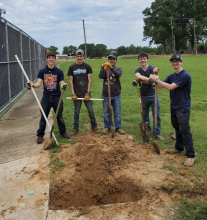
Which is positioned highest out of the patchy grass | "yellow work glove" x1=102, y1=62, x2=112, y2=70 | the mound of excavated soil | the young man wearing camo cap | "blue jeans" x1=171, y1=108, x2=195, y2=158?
"yellow work glove" x1=102, y1=62, x2=112, y2=70

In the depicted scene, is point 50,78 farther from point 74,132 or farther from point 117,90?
point 117,90

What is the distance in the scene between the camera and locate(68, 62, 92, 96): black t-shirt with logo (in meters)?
5.55

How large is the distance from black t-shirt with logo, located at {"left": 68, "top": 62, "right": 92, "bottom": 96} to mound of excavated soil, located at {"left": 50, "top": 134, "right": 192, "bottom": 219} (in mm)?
1481

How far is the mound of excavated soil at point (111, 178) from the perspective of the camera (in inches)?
130

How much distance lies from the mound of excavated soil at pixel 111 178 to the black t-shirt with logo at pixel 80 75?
4.86ft

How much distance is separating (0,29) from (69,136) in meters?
4.67

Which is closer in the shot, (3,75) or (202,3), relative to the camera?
(3,75)

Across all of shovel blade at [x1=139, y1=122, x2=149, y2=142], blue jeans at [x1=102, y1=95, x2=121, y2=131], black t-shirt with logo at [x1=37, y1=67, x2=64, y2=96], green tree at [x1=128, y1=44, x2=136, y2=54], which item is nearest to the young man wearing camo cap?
blue jeans at [x1=102, y1=95, x2=121, y2=131]

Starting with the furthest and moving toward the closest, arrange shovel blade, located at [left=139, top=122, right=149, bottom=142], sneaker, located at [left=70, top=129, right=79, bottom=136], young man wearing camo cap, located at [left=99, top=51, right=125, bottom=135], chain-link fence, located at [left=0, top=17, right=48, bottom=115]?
chain-link fence, located at [left=0, top=17, right=48, bottom=115]
sneaker, located at [left=70, top=129, right=79, bottom=136]
young man wearing camo cap, located at [left=99, top=51, right=125, bottom=135]
shovel blade, located at [left=139, top=122, right=149, bottom=142]

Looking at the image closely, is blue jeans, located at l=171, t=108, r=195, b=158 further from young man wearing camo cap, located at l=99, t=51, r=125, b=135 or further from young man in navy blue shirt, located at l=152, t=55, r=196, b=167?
young man wearing camo cap, located at l=99, t=51, r=125, b=135

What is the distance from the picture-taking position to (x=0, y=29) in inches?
301

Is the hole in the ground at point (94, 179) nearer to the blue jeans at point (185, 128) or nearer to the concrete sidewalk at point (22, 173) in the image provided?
the concrete sidewalk at point (22, 173)

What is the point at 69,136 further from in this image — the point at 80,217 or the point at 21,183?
the point at 80,217

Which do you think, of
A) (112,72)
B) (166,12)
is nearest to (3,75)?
(112,72)
